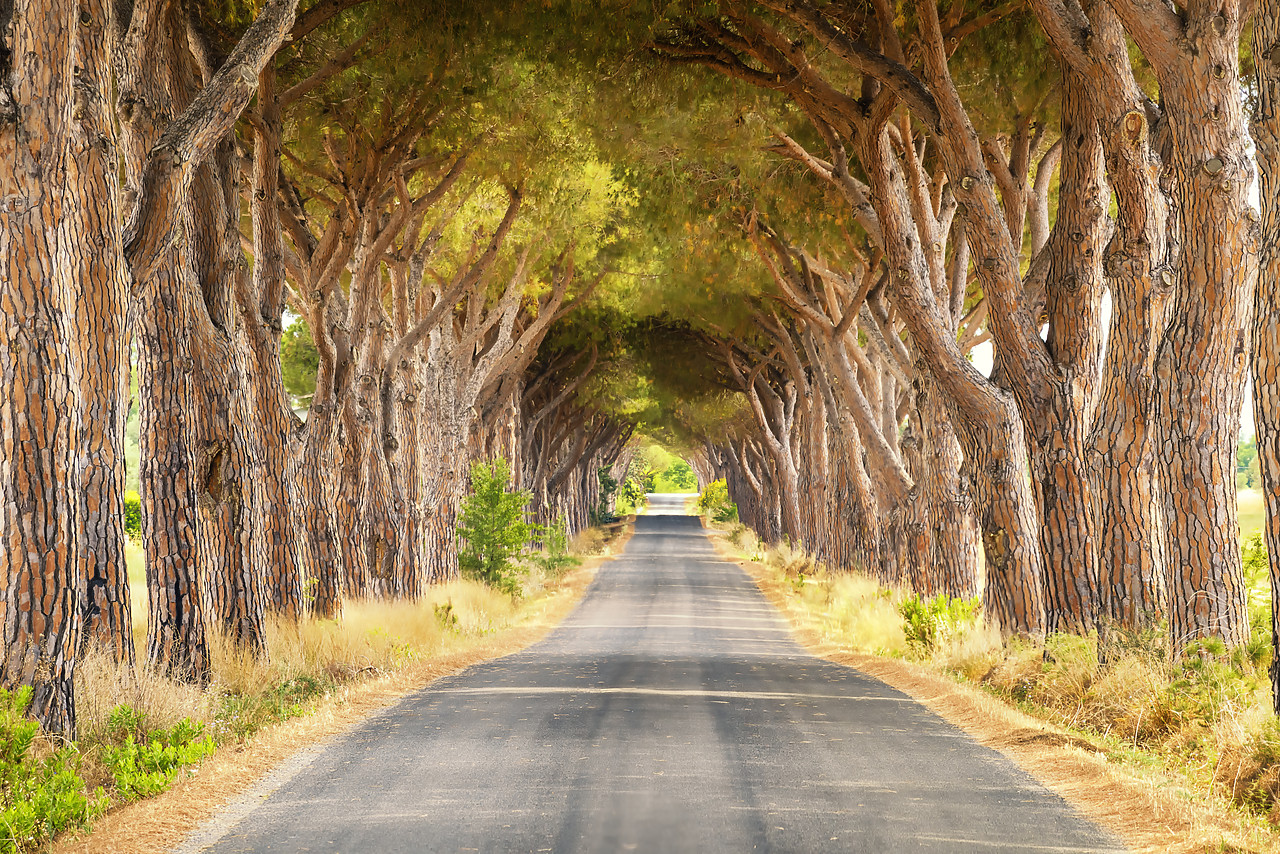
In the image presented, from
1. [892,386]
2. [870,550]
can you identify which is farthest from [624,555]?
[892,386]

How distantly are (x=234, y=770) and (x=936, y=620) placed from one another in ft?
29.2

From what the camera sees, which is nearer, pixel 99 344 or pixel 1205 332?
pixel 99 344

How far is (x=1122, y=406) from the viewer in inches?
A: 362

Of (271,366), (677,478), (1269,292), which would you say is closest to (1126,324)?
(1269,292)

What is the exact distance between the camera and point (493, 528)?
21.5 m

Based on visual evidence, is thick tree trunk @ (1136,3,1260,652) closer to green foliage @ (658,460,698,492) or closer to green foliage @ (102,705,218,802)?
green foliage @ (102,705,218,802)

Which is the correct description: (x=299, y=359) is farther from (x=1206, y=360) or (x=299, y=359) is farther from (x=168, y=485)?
(x=1206, y=360)

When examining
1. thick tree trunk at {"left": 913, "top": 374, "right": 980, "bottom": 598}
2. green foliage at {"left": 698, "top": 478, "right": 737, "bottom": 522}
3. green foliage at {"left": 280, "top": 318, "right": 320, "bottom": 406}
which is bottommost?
green foliage at {"left": 698, "top": 478, "right": 737, "bottom": 522}

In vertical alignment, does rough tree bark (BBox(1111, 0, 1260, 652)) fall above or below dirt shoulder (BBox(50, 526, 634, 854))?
above

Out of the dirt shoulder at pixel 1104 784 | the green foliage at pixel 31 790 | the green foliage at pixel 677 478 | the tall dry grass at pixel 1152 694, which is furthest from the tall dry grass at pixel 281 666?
the green foliage at pixel 677 478

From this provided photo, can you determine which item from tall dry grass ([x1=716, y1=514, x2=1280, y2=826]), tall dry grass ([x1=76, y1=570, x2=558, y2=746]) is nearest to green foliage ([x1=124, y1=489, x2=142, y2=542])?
tall dry grass ([x1=76, y1=570, x2=558, y2=746])

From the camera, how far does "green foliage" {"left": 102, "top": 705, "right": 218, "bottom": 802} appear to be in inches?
228

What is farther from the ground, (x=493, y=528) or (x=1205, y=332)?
(x=1205, y=332)

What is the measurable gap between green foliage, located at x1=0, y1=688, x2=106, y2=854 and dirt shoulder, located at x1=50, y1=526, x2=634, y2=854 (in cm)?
10
